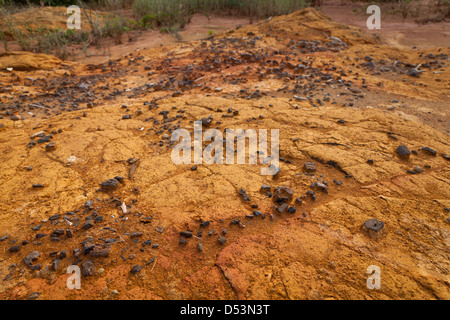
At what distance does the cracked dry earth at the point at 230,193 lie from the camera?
4.51ft

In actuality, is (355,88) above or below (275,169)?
above

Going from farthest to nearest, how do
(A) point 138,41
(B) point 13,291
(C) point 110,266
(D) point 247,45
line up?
(A) point 138,41 → (D) point 247,45 → (C) point 110,266 → (B) point 13,291

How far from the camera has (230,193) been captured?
1935 millimetres

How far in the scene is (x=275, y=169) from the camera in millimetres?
2148

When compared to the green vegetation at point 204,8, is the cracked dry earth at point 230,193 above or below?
below

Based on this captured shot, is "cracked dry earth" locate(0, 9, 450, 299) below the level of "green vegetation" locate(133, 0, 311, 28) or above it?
below

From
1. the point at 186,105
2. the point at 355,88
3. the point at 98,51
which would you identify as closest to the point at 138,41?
the point at 98,51

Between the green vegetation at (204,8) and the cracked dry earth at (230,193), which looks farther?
the green vegetation at (204,8)

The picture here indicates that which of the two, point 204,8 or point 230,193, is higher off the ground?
point 204,8

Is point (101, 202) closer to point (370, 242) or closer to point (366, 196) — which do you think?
point (370, 242)

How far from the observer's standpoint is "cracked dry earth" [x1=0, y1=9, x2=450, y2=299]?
137 centimetres

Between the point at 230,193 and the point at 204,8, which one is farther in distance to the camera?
the point at 204,8

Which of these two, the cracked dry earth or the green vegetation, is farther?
the green vegetation

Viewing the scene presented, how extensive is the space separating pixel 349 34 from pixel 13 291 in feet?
23.4
